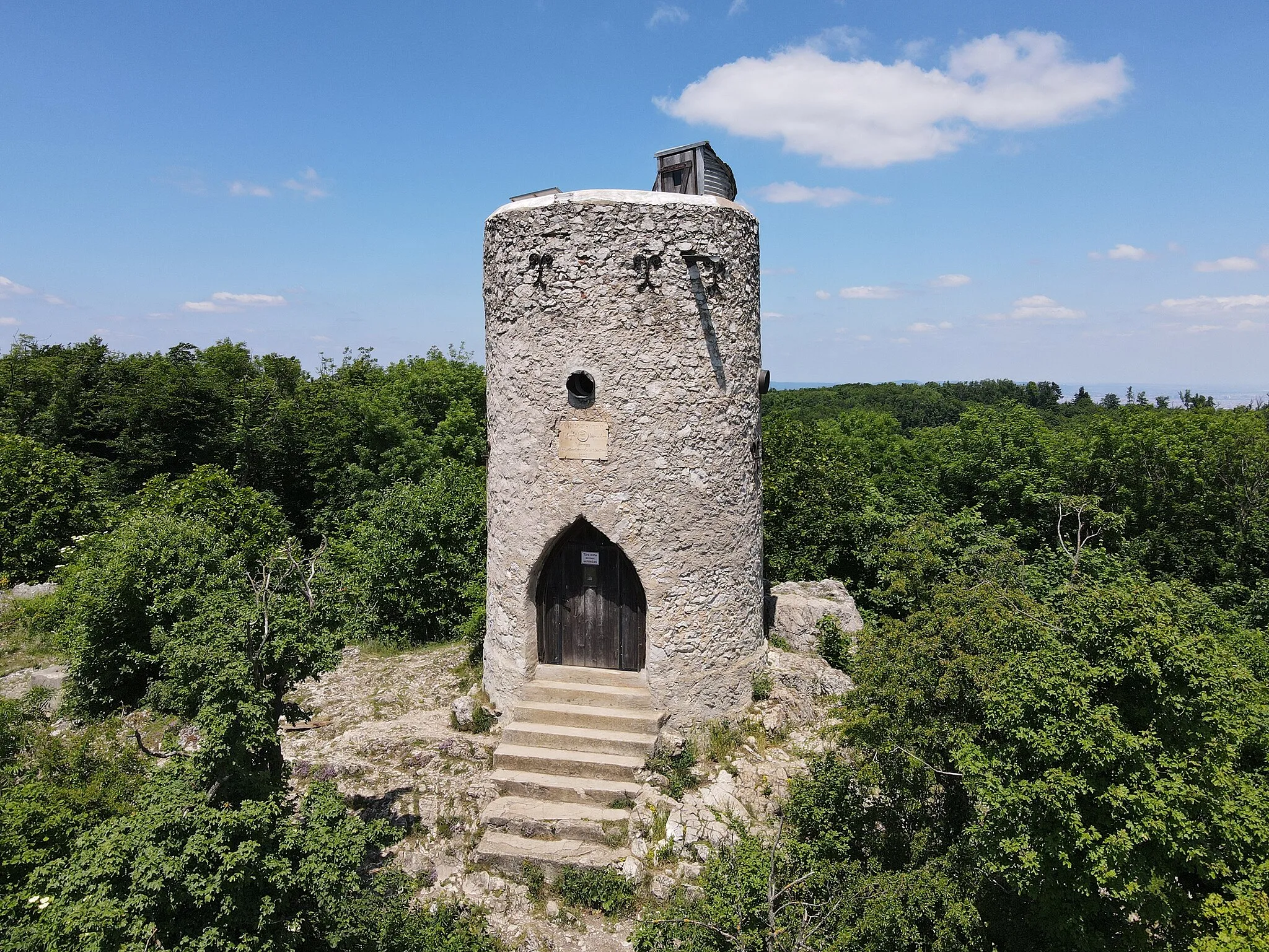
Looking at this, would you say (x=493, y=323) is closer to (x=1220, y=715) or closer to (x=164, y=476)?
(x=1220, y=715)

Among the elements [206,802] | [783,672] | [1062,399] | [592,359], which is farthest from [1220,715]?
[1062,399]

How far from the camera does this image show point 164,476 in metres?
22.6

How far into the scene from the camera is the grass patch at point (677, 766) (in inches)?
339

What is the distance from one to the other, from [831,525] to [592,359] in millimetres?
14368

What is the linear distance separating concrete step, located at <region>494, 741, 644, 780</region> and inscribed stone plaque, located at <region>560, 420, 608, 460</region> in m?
3.84

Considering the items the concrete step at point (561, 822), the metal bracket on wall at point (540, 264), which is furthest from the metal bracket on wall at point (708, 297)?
the concrete step at point (561, 822)

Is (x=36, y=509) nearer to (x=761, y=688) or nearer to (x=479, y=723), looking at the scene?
(x=479, y=723)

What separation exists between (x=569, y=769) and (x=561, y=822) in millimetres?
744

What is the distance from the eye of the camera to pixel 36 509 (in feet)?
71.1

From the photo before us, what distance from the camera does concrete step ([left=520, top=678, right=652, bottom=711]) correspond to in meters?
9.45

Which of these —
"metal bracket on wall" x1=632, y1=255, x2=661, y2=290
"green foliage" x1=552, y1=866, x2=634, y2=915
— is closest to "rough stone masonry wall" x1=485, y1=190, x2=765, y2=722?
"metal bracket on wall" x1=632, y1=255, x2=661, y2=290

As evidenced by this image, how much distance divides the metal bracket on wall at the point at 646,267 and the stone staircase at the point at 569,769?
17.5 feet

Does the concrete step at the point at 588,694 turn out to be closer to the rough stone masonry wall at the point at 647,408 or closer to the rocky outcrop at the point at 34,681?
the rough stone masonry wall at the point at 647,408

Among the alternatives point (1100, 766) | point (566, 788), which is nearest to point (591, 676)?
point (566, 788)
